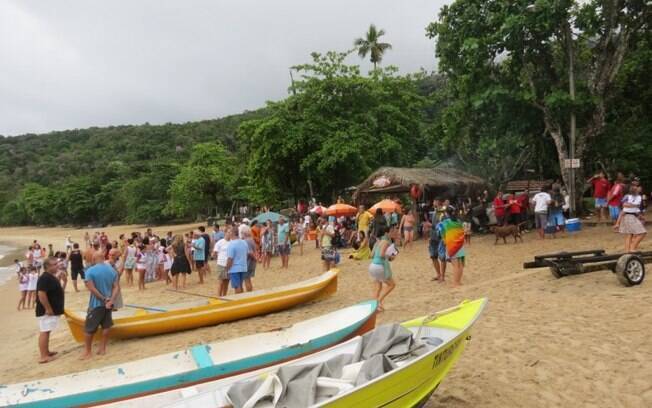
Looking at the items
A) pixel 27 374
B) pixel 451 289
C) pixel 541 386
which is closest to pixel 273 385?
pixel 541 386

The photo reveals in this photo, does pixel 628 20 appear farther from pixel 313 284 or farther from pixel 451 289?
pixel 313 284

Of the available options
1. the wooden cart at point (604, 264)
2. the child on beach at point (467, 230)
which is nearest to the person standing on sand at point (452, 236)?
the wooden cart at point (604, 264)

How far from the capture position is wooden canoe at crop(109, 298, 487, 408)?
399cm

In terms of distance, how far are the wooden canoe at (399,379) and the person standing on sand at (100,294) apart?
11.3 feet

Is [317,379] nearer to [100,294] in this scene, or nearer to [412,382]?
[412,382]

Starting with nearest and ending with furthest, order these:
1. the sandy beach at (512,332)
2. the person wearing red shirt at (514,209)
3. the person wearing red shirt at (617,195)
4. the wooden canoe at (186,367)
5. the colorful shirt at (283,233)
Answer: the wooden canoe at (186,367) < the sandy beach at (512,332) < the person wearing red shirt at (617,195) < the colorful shirt at (283,233) < the person wearing red shirt at (514,209)

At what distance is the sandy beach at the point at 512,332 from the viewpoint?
5.20m

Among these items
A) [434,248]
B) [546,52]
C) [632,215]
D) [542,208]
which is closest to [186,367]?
[434,248]

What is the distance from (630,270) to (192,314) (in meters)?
7.76

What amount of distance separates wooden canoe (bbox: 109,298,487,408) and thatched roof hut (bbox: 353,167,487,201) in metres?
14.3

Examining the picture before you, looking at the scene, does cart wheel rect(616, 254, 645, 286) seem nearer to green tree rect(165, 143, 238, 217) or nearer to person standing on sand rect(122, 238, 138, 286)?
person standing on sand rect(122, 238, 138, 286)

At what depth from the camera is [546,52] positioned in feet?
58.4

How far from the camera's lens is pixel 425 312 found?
27.9ft

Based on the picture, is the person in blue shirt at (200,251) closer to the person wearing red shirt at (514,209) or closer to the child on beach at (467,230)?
the child on beach at (467,230)
